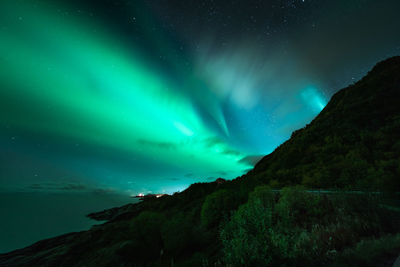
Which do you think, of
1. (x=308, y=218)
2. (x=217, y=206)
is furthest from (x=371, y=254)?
(x=217, y=206)

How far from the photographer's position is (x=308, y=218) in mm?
6133

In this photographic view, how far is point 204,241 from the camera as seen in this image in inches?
362

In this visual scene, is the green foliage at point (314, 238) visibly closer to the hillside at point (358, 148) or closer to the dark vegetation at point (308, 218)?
the dark vegetation at point (308, 218)

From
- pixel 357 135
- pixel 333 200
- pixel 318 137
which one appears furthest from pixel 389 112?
pixel 333 200

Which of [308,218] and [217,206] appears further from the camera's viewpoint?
[217,206]

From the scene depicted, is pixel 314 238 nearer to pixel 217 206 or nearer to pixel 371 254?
pixel 371 254

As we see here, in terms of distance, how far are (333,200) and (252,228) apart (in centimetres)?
347

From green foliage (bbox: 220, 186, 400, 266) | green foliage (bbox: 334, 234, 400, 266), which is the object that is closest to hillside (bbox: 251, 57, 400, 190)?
green foliage (bbox: 220, 186, 400, 266)

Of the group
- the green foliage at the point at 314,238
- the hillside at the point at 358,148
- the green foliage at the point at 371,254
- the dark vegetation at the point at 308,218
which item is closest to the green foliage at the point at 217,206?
the dark vegetation at the point at 308,218

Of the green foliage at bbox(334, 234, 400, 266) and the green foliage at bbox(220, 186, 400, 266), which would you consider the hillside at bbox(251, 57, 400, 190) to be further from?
the green foliage at bbox(334, 234, 400, 266)

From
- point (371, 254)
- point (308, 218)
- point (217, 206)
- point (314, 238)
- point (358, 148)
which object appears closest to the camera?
point (371, 254)

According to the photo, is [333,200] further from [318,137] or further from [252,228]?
[318,137]

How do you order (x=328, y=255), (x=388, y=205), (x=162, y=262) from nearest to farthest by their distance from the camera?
(x=328, y=255), (x=388, y=205), (x=162, y=262)

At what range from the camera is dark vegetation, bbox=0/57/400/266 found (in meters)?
3.28
